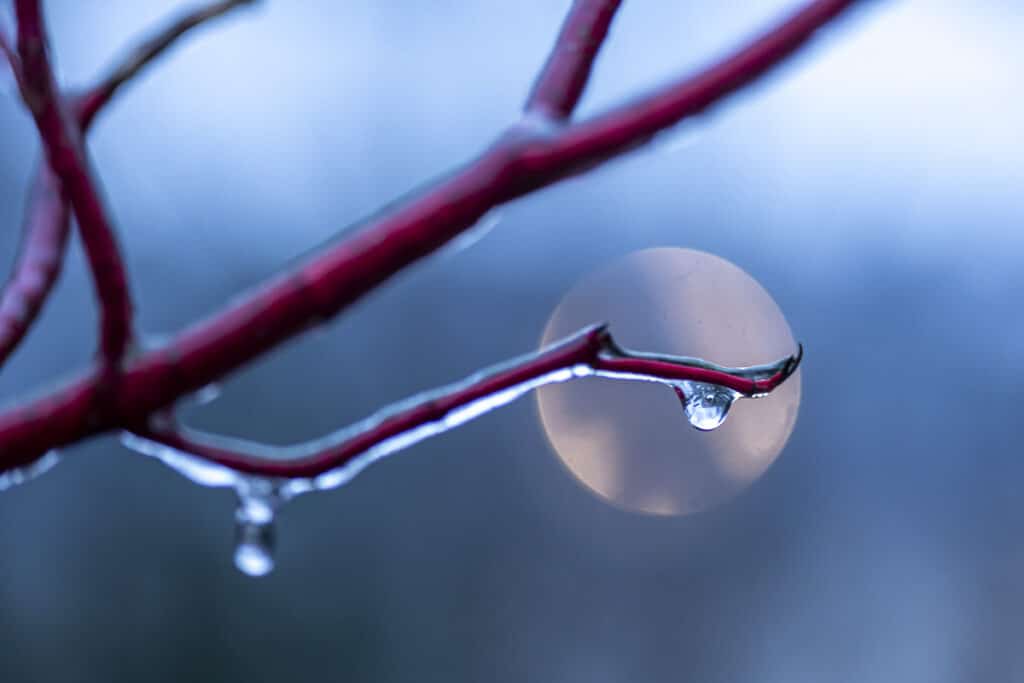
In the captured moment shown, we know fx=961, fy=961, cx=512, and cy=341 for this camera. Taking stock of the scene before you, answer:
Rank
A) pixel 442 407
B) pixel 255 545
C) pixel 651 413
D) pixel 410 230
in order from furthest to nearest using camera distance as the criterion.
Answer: pixel 651 413
pixel 255 545
pixel 442 407
pixel 410 230

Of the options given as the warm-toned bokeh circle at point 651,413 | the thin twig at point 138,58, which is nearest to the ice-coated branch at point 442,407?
the thin twig at point 138,58

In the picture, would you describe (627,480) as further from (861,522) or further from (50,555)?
(50,555)

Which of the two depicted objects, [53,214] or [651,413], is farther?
[651,413]

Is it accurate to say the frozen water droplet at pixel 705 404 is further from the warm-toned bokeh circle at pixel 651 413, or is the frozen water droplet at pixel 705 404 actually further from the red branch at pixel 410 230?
the warm-toned bokeh circle at pixel 651 413

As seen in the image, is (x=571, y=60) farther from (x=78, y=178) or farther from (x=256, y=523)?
(x=256, y=523)

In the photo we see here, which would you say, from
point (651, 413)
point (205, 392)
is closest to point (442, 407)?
point (205, 392)

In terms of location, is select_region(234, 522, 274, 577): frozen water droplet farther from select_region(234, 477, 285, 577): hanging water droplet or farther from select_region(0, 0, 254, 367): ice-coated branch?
select_region(0, 0, 254, 367): ice-coated branch

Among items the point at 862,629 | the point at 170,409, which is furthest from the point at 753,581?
the point at 170,409
